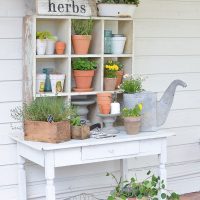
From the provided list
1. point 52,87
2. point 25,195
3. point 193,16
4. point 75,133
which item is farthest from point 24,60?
point 193,16

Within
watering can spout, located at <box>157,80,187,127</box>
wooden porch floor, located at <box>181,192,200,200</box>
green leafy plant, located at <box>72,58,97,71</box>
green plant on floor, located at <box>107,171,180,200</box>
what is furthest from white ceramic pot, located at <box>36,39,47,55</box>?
wooden porch floor, located at <box>181,192,200,200</box>

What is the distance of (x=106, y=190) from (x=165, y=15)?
153cm

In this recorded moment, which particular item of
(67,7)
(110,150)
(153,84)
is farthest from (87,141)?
(153,84)

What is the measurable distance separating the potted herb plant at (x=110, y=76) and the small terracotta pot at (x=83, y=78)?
0.41 feet

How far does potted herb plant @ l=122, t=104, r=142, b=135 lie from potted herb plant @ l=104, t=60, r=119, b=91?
0.30 meters

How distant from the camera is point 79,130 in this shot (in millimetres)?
3490

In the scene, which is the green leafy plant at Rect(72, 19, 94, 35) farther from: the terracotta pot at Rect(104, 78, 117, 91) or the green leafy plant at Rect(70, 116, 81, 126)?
the green leafy plant at Rect(70, 116, 81, 126)

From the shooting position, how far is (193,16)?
4680 mm

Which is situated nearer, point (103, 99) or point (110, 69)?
point (103, 99)

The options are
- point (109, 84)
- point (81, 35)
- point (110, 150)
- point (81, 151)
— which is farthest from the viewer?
point (109, 84)

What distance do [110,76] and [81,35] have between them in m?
0.38

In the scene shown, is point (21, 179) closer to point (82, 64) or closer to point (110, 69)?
point (82, 64)

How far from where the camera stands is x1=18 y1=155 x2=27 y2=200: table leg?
373cm

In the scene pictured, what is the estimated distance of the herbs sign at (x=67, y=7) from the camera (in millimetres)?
3600
